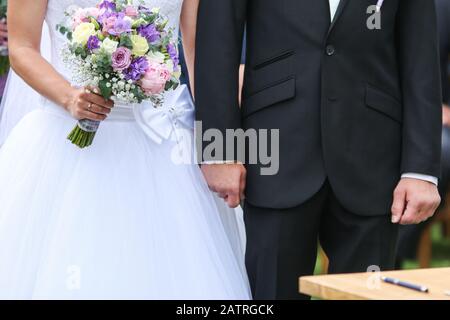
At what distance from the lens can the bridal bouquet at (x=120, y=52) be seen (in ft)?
10.1

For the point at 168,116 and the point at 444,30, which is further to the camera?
the point at 444,30

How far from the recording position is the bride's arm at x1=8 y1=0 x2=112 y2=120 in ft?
10.6

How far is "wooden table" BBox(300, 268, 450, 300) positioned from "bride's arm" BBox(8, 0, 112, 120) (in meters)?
1.12

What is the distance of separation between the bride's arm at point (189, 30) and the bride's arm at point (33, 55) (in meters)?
0.53

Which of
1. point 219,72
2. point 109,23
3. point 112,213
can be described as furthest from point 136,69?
point 112,213

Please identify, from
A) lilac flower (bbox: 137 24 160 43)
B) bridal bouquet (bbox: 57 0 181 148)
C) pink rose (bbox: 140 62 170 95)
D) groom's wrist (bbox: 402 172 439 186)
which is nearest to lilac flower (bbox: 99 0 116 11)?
bridal bouquet (bbox: 57 0 181 148)

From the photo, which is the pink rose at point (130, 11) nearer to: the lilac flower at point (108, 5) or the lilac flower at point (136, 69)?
the lilac flower at point (108, 5)

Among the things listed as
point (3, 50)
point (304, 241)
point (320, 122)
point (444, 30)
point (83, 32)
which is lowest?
point (304, 241)

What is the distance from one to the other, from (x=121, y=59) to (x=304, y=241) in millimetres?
867

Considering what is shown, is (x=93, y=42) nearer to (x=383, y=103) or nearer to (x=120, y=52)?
(x=120, y=52)

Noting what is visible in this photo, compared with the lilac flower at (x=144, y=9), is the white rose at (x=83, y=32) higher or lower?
lower

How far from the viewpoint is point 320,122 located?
10.9 feet

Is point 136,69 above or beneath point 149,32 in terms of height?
beneath

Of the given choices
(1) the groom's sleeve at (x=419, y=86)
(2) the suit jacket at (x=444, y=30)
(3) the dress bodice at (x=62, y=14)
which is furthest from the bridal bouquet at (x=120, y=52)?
(2) the suit jacket at (x=444, y=30)
